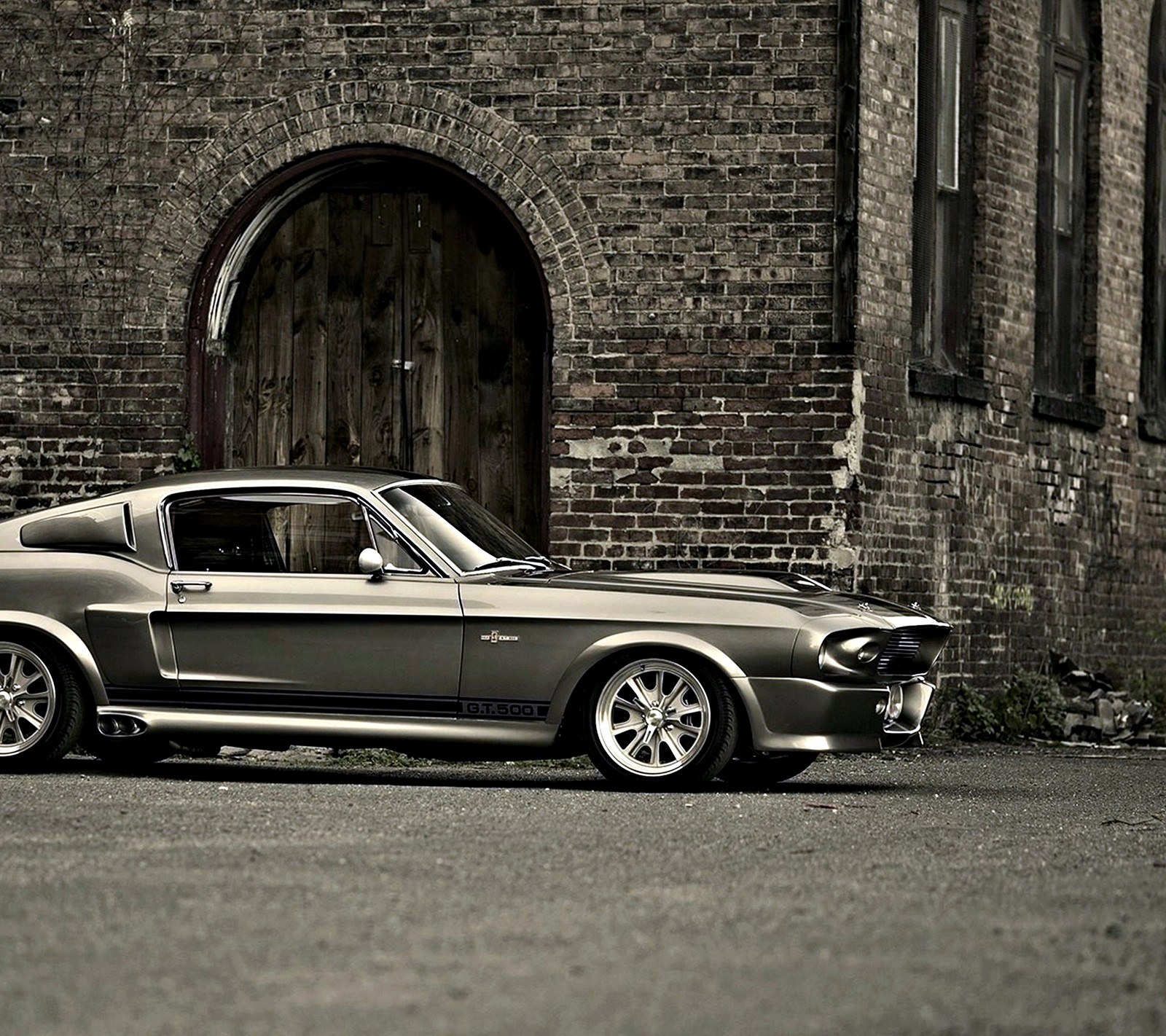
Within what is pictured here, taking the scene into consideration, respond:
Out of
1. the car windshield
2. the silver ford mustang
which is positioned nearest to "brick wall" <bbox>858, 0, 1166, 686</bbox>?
the car windshield

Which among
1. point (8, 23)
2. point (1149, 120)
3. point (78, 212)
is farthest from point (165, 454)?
point (1149, 120)

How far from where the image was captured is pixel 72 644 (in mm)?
9852

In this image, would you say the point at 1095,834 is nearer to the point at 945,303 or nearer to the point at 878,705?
the point at 878,705

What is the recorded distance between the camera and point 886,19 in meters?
14.2

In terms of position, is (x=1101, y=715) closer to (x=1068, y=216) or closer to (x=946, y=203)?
(x=946, y=203)

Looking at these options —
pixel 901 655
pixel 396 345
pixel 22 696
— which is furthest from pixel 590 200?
pixel 22 696

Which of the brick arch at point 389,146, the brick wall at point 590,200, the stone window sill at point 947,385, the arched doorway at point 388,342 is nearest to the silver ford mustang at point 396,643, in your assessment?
the brick wall at point 590,200

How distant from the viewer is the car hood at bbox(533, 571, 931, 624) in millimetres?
9586

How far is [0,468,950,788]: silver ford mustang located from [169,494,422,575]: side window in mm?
10

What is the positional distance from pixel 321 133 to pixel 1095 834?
774cm

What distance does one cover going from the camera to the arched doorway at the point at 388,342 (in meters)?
14.3

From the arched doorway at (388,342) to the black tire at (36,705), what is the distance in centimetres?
447

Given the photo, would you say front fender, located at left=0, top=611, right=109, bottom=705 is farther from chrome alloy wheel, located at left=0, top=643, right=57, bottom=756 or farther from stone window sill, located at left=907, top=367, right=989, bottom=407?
stone window sill, located at left=907, top=367, right=989, bottom=407

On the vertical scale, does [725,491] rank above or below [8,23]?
below
